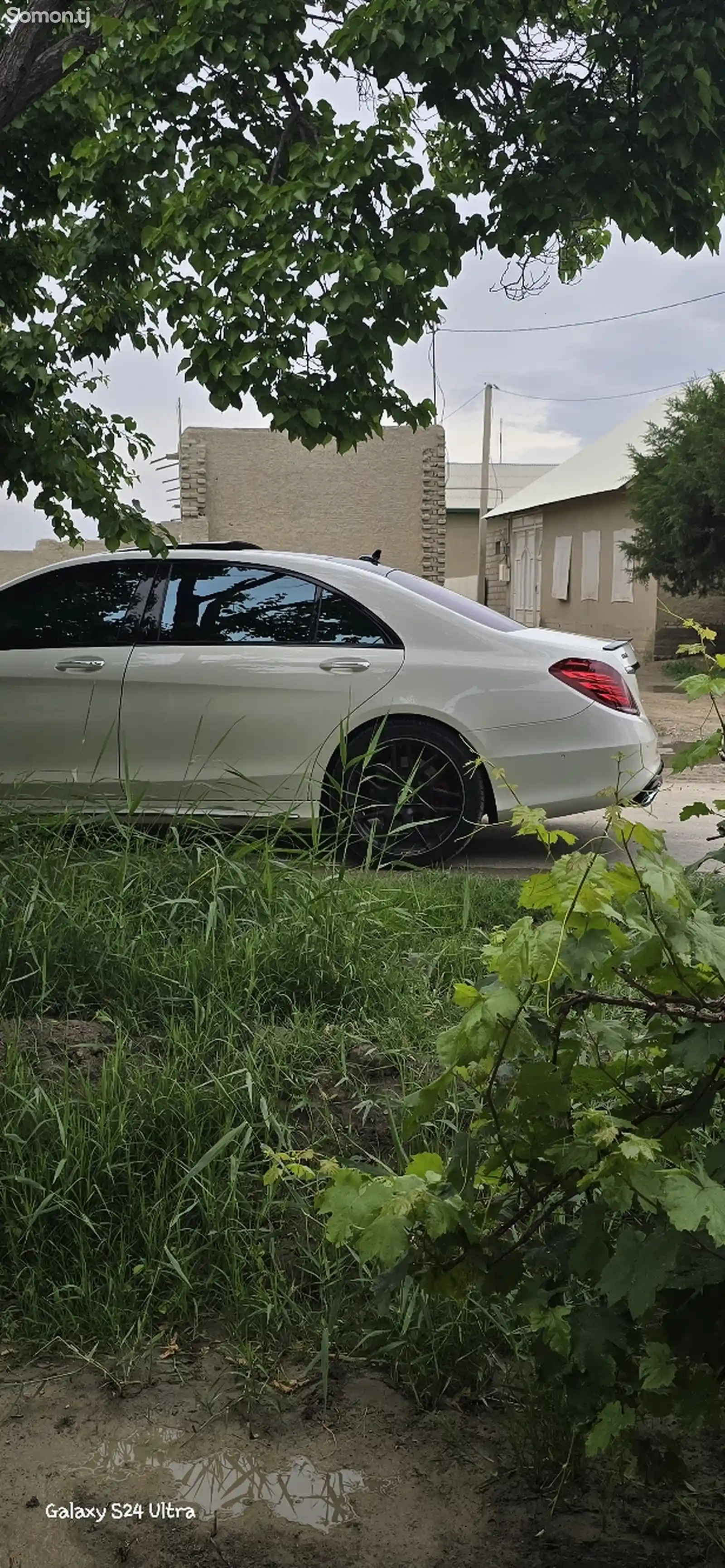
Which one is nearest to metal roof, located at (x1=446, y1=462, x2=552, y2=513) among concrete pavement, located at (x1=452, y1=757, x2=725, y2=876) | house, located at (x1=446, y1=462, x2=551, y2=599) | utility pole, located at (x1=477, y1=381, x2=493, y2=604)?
house, located at (x1=446, y1=462, x2=551, y2=599)

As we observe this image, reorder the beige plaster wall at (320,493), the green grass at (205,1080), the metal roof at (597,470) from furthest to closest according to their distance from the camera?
1. the metal roof at (597,470)
2. the beige plaster wall at (320,493)
3. the green grass at (205,1080)

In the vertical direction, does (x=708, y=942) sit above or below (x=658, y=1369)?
above

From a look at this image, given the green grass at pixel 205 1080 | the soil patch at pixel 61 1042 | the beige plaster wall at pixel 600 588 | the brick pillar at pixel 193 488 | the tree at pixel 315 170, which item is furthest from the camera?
the brick pillar at pixel 193 488

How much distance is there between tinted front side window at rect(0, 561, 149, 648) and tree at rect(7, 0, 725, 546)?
322mm

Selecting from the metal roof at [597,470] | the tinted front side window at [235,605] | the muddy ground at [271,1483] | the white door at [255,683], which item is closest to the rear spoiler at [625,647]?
the white door at [255,683]

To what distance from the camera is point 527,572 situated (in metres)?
39.6

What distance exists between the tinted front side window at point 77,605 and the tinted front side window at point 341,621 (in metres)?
0.97

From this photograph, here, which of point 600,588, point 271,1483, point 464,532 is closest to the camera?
point 271,1483

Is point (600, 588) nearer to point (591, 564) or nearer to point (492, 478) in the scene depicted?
point (591, 564)

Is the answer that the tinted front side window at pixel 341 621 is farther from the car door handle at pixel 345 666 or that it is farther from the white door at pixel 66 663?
the white door at pixel 66 663

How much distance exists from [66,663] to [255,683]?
990 mm

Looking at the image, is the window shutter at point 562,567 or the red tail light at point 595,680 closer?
the red tail light at point 595,680

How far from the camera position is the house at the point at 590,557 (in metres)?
26.1

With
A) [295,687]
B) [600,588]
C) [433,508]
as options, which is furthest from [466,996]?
[600,588]
